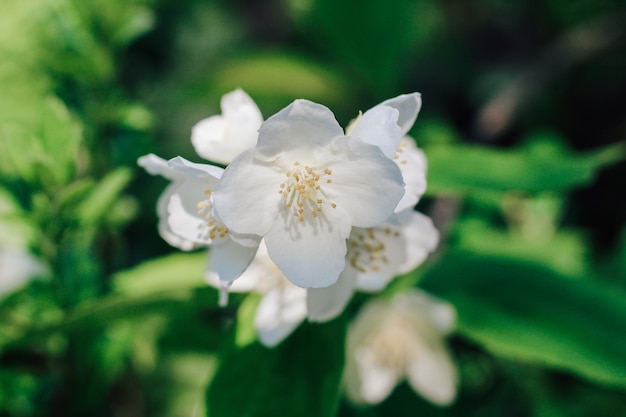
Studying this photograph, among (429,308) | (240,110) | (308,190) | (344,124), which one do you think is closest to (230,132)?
(240,110)

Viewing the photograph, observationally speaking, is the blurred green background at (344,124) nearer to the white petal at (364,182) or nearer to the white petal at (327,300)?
the white petal at (327,300)

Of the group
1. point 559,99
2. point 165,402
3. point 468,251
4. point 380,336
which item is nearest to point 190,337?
point 165,402

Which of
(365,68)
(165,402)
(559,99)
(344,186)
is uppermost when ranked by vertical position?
(344,186)

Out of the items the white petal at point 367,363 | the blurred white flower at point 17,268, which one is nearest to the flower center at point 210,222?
the white petal at point 367,363

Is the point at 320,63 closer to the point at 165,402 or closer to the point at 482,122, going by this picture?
the point at 482,122

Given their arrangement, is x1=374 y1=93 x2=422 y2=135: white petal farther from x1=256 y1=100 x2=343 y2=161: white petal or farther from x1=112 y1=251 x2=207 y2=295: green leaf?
x1=112 y1=251 x2=207 y2=295: green leaf

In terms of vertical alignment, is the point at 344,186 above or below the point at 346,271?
above

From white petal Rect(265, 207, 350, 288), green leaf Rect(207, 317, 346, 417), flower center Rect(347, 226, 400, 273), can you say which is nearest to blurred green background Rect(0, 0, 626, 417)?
green leaf Rect(207, 317, 346, 417)
